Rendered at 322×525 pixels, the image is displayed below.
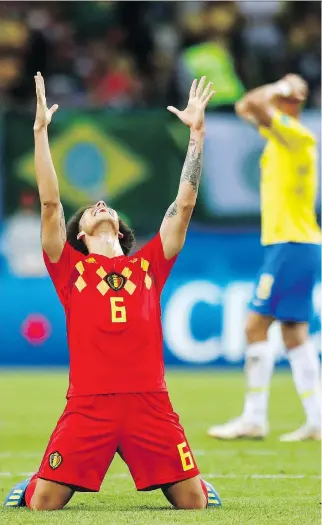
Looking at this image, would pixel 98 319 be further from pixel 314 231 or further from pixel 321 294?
pixel 321 294

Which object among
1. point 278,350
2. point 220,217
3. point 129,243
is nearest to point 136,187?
point 220,217

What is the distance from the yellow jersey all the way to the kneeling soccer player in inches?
107

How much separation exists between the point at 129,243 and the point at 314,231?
267 cm

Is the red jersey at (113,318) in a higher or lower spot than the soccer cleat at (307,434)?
higher

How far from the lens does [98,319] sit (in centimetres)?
566

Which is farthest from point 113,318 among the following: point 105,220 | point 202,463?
point 202,463

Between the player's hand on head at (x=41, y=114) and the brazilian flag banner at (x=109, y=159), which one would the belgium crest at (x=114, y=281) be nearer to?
the player's hand on head at (x=41, y=114)

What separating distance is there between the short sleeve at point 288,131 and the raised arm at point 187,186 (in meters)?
2.45

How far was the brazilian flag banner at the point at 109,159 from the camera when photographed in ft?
43.7

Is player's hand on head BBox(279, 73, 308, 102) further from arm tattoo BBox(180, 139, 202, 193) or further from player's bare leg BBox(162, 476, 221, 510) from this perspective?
player's bare leg BBox(162, 476, 221, 510)

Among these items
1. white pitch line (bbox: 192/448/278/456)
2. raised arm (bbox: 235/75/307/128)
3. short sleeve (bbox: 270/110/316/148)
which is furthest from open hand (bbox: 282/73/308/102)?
white pitch line (bbox: 192/448/278/456)

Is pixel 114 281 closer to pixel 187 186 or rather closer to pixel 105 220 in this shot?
pixel 105 220

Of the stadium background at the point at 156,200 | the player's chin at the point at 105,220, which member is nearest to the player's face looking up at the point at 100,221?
the player's chin at the point at 105,220

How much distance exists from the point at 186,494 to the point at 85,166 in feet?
26.3
